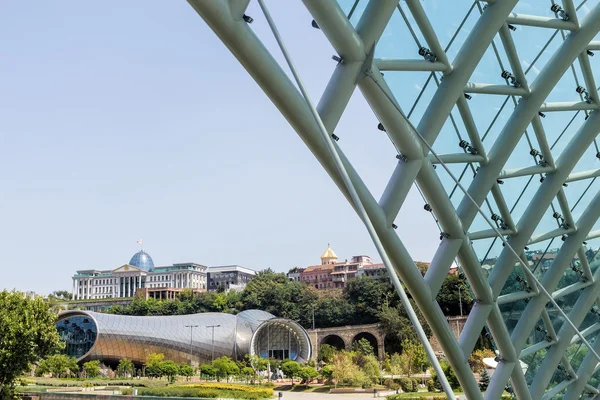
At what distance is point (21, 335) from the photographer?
42.9m

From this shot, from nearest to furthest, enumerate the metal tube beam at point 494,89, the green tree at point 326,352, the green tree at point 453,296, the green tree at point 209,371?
the metal tube beam at point 494,89, the green tree at point 209,371, the green tree at point 453,296, the green tree at point 326,352

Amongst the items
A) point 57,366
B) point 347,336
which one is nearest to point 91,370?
point 57,366

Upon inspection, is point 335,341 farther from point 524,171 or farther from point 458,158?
point 458,158

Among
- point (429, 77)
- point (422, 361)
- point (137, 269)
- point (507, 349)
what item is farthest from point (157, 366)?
point (137, 269)

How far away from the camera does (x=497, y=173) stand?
1382 centimetres

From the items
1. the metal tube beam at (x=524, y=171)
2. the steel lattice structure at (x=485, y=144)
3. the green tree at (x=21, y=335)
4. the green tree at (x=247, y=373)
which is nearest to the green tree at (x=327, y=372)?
the green tree at (x=247, y=373)

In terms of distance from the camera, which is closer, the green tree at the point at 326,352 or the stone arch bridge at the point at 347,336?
the green tree at the point at 326,352

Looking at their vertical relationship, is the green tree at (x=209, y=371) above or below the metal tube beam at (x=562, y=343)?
below

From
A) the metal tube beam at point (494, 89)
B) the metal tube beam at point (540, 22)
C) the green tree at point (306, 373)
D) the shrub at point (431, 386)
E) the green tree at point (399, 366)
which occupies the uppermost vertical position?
the metal tube beam at point (540, 22)

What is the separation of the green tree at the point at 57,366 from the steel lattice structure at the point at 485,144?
7663 cm

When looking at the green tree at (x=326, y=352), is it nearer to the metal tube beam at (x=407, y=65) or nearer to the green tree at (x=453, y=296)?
the green tree at (x=453, y=296)

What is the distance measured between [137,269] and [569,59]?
193m

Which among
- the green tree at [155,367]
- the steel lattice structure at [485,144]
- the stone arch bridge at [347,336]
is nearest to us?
the steel lattice structure at [485,144]

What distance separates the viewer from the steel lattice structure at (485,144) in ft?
29.3
